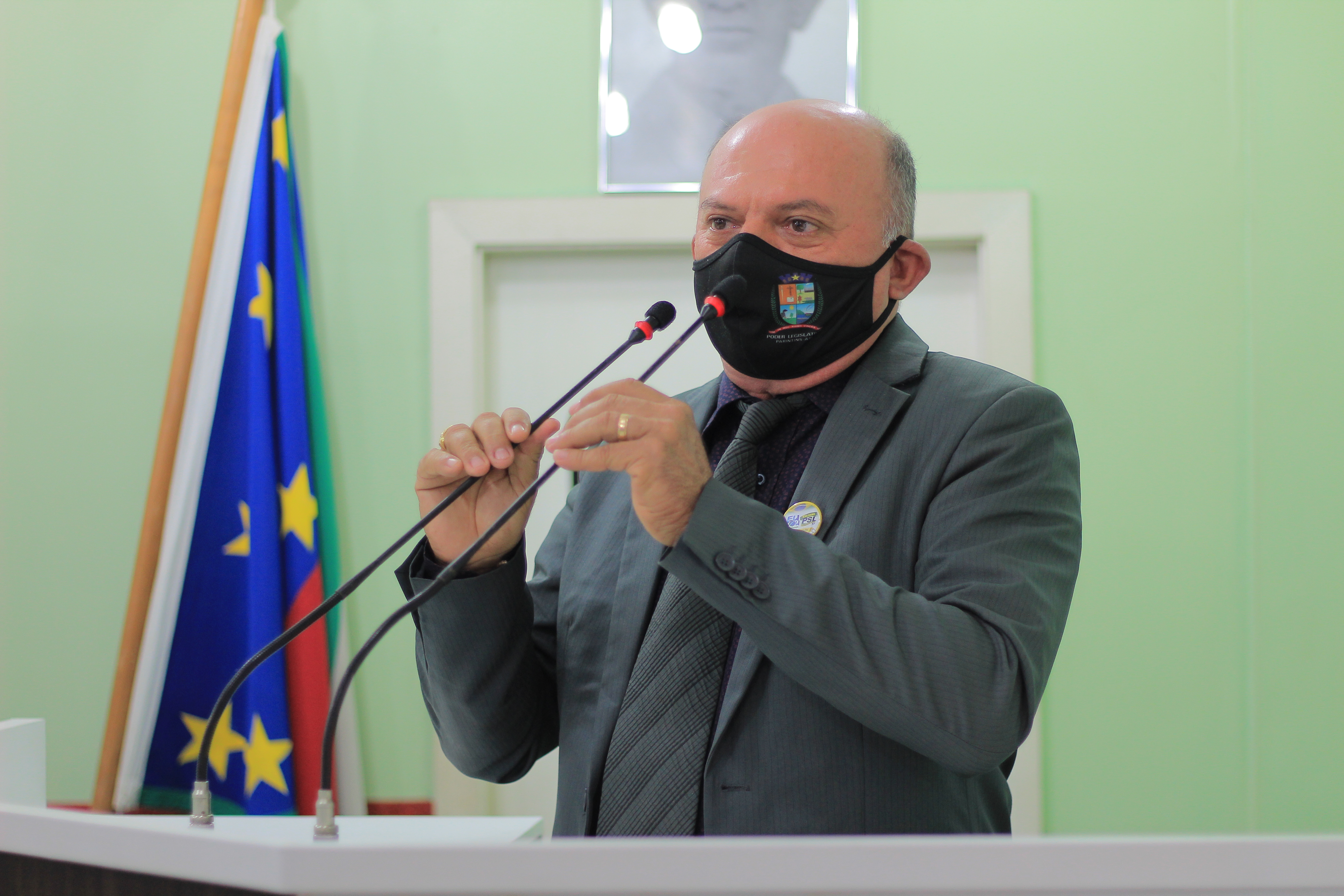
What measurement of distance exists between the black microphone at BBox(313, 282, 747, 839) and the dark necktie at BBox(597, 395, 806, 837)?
0.19 metres

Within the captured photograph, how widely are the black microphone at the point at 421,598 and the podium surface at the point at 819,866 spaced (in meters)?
0.12

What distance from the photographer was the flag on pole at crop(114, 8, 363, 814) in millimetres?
2186

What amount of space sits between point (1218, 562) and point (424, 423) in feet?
6.07

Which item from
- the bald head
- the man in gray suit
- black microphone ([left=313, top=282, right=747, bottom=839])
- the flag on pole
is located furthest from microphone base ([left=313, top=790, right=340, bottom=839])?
the flag on pole

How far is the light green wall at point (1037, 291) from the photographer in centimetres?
232

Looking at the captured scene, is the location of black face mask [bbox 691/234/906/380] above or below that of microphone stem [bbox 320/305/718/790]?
above

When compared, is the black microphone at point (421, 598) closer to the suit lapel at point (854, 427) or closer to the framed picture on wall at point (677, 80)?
the suit lapel at point (854, 427)

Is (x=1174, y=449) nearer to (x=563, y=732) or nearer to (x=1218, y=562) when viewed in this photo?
(x=1218, y=562)

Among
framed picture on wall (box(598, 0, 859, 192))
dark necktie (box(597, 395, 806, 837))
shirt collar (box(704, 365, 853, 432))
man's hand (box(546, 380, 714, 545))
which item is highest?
framed picture on wall (box(598, 0, 859, 192))

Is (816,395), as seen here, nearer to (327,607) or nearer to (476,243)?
(327,607)

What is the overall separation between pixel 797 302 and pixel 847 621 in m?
0.41

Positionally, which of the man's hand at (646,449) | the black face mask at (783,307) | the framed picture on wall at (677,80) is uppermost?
the framed picture on wall at (677,80)

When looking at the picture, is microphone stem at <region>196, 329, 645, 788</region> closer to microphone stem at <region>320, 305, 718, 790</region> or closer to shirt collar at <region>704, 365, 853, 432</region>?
microphone stem at <region>320, 305, 718, 790</region>

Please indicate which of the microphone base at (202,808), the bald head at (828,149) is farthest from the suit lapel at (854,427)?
the microphone base at (202,808)
